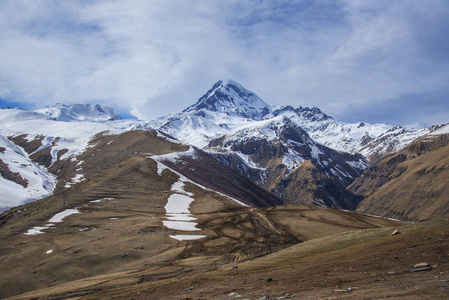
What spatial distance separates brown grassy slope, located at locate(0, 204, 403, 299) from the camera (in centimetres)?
2667

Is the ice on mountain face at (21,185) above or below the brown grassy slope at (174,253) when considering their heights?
above

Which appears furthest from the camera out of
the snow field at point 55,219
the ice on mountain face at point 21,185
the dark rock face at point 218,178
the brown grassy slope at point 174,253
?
the dark rock face at point 218,178

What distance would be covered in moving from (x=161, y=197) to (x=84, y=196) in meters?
23.7

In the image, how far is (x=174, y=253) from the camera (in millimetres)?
46125

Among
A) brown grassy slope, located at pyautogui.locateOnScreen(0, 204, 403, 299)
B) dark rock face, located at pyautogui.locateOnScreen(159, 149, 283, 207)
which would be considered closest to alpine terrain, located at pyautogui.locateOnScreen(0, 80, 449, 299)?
brown grassy slope, located at pyautogui.locateOnScreen(0, 204, 403, 299)

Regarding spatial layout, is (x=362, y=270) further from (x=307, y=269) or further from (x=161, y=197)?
(x=161, y=197)

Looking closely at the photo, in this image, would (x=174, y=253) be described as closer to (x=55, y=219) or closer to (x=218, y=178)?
(x=55, y=219)

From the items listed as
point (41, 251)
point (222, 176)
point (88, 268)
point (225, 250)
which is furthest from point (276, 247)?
point (222, 176)

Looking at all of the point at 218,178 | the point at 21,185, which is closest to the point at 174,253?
the point at 218,178

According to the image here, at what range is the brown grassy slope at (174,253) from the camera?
26672mm

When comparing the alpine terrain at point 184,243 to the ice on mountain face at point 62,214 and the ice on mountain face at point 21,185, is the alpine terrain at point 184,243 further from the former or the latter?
A: the ice on mountain face at point 21,185

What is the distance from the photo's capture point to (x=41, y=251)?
51156 mm

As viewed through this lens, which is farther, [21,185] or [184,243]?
[21,185]

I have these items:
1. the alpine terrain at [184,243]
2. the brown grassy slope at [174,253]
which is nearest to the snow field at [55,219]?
the alpine terrain at [184,243]
